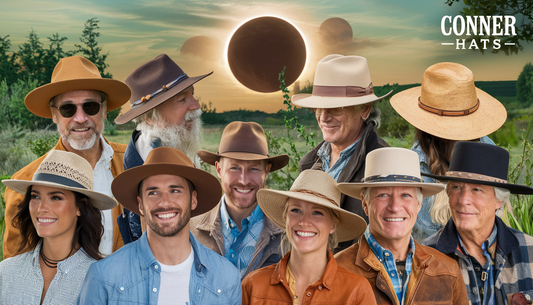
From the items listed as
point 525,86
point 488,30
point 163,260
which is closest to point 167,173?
point 163,260

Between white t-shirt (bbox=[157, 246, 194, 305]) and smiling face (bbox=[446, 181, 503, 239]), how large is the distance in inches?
79.3

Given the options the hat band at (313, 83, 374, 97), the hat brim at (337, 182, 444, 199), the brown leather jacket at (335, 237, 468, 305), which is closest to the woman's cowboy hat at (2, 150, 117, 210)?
the hat brim at (337, 182, 444, 199)

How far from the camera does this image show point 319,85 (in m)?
4.70

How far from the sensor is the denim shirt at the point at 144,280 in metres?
2.98

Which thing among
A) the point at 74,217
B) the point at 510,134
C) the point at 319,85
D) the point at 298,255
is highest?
the point at 319,85

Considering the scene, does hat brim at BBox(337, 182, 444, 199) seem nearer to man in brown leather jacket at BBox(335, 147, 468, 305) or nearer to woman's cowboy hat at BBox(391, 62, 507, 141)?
man in brown leather jacket at BBox(335, 147, 468, 305)

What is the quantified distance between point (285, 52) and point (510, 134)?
178 inches

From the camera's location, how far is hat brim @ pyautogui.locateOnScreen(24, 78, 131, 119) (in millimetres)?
4574

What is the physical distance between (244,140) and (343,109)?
3.26 feet

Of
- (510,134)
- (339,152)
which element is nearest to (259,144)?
(339,152)

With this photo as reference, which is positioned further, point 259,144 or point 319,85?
point 319,85

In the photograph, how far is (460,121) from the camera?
430 cm

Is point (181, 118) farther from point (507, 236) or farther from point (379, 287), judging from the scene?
point (507, 236)

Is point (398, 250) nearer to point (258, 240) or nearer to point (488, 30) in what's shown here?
point (258, 240)
